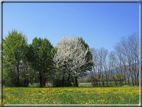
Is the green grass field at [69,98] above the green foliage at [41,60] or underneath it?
underneath

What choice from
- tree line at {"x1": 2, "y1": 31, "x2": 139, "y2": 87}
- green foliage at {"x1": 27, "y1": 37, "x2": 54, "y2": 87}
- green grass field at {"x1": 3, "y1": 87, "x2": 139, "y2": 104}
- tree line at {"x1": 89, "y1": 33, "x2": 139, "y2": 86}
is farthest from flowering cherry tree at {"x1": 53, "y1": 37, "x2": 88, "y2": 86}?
green grass field at {"x1": 3, "y1": 87, "x2": 139, "y2": 104}

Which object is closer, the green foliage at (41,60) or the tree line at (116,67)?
the tree line at (116,67)

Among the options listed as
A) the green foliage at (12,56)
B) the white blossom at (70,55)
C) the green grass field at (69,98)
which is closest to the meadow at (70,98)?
the green grass field at (69,98)

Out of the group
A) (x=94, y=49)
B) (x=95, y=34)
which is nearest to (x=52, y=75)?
(x=94, y=49)

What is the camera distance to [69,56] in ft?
65.3

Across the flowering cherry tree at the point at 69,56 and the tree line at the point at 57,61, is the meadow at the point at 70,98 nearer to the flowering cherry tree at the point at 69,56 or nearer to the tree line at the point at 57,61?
the tree line at the point at 57,61

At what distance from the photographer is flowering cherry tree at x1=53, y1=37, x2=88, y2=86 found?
64.5 feet

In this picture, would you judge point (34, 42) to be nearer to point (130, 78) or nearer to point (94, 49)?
point (94, 49)

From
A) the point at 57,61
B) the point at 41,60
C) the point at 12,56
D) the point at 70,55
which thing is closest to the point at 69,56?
the point at 70,55

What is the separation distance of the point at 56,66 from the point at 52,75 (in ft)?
8.03

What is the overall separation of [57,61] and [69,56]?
231 centimetres

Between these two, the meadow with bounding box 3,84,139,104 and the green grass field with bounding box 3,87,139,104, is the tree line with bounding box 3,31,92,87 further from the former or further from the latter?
the green grass field with bounding box 3,87,139,104

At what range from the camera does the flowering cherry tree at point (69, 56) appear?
19656mm

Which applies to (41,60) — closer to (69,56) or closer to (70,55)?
(69,56)
